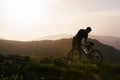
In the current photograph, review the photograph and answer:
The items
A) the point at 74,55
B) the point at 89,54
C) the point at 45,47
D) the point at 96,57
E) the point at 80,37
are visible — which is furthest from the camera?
the point at 45,47

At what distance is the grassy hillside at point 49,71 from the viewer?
48.7 feet

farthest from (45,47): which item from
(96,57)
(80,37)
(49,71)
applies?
(49,71)

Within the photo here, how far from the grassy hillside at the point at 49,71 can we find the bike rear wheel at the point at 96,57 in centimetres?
159

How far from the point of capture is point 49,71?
1619 centimetres

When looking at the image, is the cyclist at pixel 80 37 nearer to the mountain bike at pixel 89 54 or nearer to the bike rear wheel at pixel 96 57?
the mountain bike at pixel 89 54

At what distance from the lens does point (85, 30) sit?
20.3m

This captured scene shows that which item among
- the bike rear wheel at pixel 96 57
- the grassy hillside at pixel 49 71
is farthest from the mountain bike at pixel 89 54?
the grassy hillside at pixel 49 71

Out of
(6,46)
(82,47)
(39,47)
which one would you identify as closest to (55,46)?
(39,47)

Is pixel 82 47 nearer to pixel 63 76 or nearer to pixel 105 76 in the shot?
pixel 105 76

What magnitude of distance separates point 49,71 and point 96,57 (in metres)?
5.62

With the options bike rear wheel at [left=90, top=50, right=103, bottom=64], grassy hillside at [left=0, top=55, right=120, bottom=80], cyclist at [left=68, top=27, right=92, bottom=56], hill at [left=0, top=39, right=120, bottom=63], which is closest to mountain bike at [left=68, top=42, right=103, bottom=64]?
bike rear wheel at [left=90, top=50, right=103, bottom=64]

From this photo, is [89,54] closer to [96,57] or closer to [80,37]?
[96,57]

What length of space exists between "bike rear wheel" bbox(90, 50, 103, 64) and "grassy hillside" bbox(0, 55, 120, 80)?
1590mm

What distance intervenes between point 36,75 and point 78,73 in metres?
2.82
